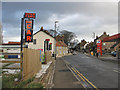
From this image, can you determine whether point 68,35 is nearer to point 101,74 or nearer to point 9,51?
point 9,51

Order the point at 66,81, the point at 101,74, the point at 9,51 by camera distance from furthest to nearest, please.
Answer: the point at 9,51, the point at 101,74, the point at 66,81

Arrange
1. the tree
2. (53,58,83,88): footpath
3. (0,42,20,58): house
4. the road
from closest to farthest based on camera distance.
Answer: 1. (53,58,83,88): footpath
2. the road
3. (0,42,20,58): house
4. the tree

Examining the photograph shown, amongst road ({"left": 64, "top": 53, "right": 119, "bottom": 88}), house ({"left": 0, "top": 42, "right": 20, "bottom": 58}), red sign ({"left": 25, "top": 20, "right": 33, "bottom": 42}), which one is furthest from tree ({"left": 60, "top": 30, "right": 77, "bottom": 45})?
red sign ({"left": 25, "top": 20, "right": 33, "bottom": 42})

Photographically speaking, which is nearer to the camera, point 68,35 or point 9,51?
point 9,51

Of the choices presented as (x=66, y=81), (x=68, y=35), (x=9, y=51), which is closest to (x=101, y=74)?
(x=66, y=81)

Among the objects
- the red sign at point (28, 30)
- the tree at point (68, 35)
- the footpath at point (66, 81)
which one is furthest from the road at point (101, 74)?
the tree at point (68, 35)

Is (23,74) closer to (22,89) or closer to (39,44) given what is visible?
(22,89)

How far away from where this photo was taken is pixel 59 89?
7.36m

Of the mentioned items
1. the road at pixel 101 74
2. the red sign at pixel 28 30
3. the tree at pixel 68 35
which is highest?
the tree at pixel 68 35

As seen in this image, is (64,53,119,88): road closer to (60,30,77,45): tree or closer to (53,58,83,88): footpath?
(53,58,83,88): footpath

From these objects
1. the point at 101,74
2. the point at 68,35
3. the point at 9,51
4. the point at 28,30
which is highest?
the point at 68,35

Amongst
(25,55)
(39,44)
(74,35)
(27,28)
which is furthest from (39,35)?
(25,55)

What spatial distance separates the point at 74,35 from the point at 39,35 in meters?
35.9

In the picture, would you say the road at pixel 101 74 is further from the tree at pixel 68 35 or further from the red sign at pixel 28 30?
the tree at pixel 68 35
